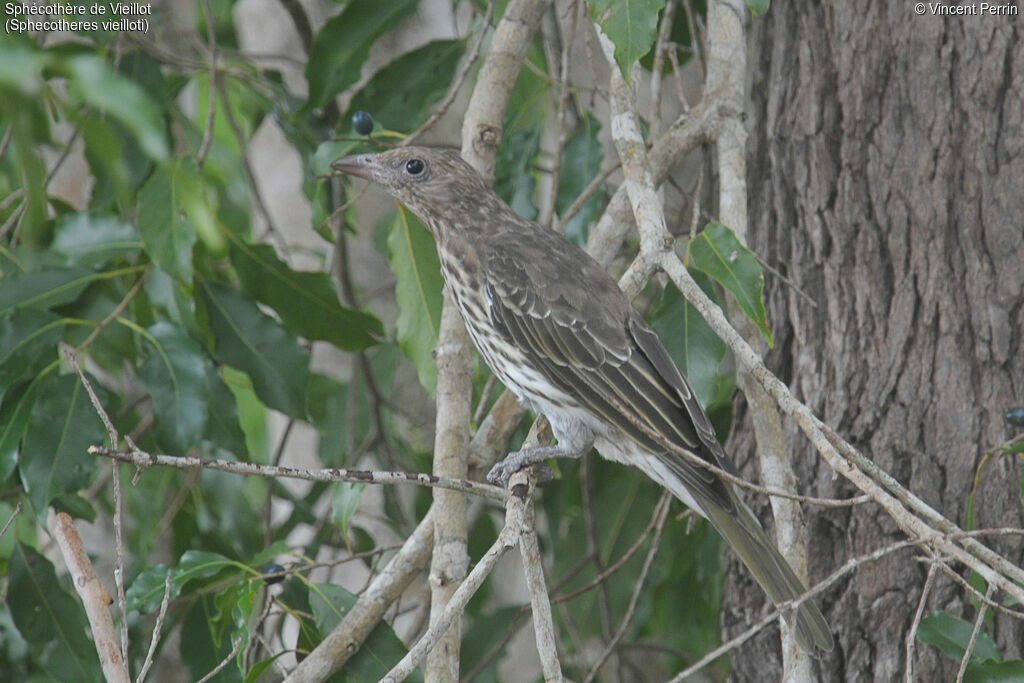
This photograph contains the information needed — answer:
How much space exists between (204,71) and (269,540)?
200 cm

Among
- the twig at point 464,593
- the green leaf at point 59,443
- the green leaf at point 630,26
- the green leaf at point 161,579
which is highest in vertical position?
the green leaf at point 630,26

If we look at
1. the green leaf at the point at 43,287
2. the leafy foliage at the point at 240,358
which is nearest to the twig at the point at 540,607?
the leafy foliage at the point at 240,358

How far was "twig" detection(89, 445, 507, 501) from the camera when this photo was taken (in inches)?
73.0

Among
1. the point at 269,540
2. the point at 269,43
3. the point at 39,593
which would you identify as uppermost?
the point at 269,43

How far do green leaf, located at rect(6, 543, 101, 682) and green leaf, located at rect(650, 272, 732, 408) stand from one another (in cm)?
213

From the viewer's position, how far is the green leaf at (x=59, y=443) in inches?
116

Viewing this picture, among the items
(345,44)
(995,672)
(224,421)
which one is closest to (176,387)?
(224,421)

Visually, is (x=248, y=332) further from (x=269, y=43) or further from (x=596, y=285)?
(x=269, y=43)

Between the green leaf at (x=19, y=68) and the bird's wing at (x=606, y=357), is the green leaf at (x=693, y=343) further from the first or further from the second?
the green leaf at (x=19, y=68)

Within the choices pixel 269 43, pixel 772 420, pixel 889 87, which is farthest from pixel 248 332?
pixel 269 43

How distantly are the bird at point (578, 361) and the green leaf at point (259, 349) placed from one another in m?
0.61

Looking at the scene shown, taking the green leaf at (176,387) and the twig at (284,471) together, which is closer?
the twig at (284,471)

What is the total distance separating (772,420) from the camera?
2.85 meters

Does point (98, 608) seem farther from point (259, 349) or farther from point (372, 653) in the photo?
point (259, 349)
